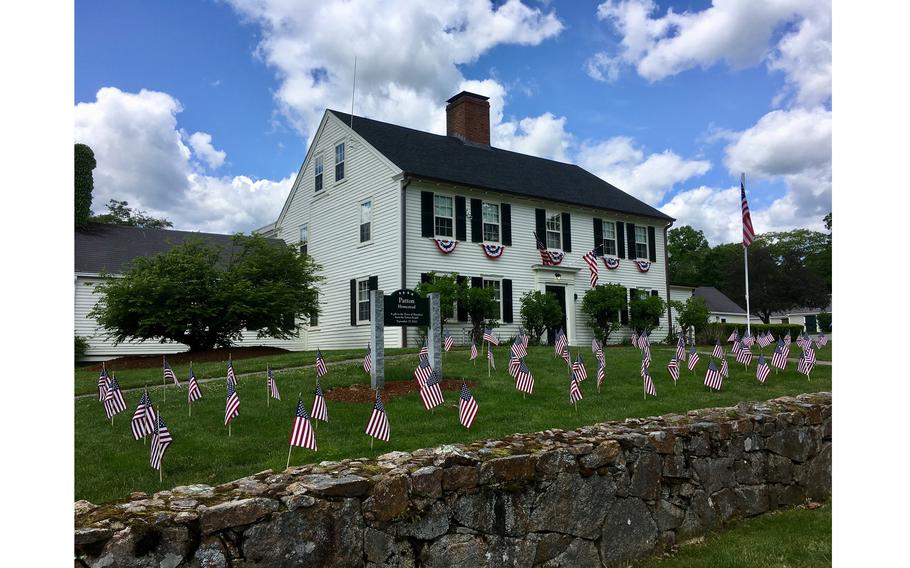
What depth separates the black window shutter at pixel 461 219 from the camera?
20.8 m

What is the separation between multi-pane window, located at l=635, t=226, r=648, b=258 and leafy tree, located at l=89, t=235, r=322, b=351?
13.3m

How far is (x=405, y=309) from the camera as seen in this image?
11438mm

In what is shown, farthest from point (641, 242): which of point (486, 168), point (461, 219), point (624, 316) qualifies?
point (461, 219)

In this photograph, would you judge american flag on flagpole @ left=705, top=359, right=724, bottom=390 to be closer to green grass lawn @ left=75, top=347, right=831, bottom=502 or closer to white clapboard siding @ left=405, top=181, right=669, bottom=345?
green grass lawn @ left=75, top=347, right=831, bottom=502

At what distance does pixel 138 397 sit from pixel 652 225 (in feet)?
68.3

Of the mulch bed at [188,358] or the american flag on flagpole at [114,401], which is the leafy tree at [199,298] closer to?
the mulch bed at [188,358]

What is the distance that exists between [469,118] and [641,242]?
836cm

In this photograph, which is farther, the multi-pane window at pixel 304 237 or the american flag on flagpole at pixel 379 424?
the multi-pane window at pixel 304 237

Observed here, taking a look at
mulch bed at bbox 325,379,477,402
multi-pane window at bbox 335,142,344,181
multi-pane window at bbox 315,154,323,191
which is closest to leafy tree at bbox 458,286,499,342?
multi-pane window at bbox 335,142,344,181

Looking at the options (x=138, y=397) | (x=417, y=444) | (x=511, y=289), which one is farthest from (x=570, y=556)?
(x=511, y=289)

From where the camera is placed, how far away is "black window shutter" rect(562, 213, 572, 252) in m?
23.3

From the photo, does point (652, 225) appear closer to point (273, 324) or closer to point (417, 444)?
point (273, 324)

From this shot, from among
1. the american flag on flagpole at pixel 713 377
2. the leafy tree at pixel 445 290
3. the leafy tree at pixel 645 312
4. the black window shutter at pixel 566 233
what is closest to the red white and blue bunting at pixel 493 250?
the leafy tree at pixel 445 290

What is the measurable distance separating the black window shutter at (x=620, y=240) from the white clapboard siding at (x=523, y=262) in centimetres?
24
